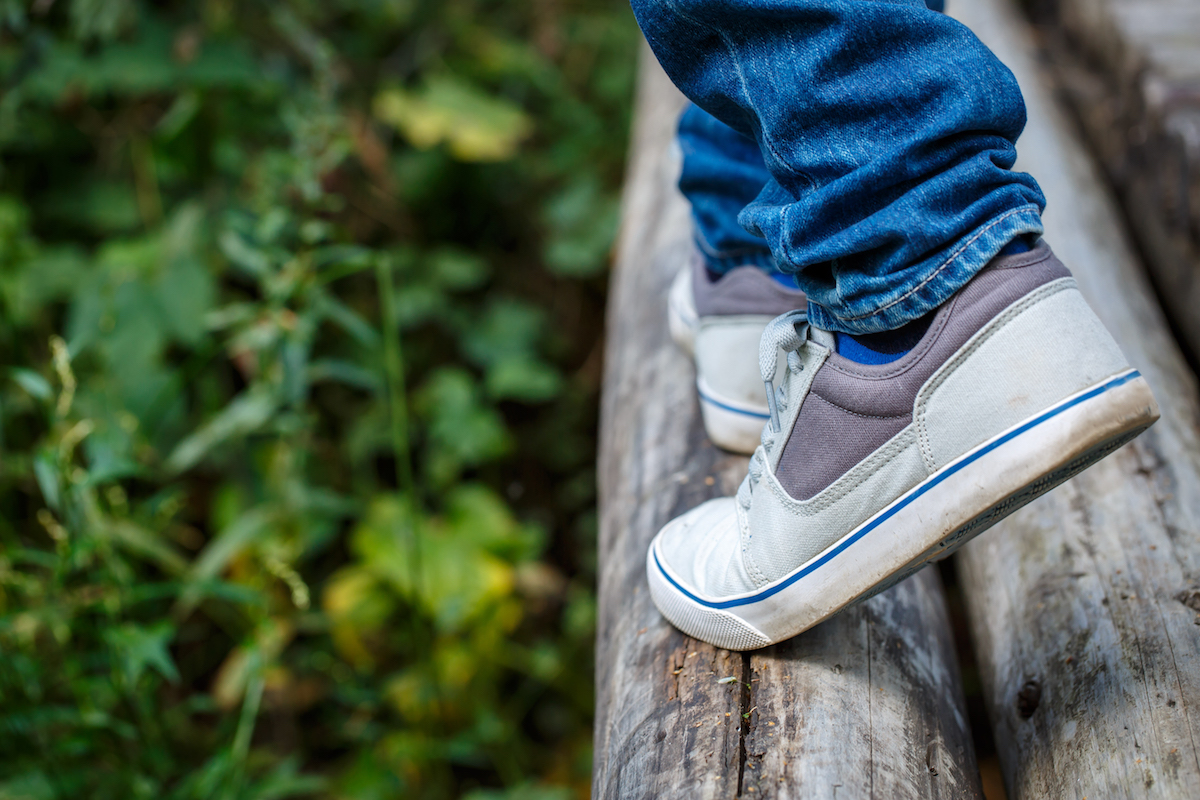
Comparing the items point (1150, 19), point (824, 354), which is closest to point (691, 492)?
point (824, 354)

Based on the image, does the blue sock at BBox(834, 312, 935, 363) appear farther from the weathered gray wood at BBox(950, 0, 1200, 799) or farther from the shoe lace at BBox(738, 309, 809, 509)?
the weathered gray wood at BBox(950, 0, 1200, 799)

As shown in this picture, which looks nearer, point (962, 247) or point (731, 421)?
point (962, 247)

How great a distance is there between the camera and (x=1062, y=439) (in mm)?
587

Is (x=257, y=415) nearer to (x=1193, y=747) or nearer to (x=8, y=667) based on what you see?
(x=8, y=667)

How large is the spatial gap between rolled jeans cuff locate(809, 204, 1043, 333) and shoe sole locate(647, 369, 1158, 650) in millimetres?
113

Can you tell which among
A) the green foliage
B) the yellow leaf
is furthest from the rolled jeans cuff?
the yellow leaf

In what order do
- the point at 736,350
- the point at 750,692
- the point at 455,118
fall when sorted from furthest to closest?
1. the point at 455,118
2. the point at 736,350
3. the point at 750,692

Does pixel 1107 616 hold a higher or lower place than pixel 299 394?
higher

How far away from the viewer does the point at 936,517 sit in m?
0.65

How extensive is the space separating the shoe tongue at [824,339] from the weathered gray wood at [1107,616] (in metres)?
0.35

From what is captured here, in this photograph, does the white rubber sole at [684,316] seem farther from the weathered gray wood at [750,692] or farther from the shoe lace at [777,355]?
the shoe lace at [777,355]

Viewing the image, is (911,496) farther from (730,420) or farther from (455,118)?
(455,118)

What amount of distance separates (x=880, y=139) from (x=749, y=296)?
1.16 ft

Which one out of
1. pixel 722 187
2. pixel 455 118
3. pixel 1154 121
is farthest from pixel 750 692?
pixel 455 118
